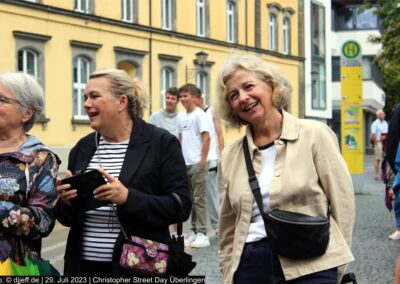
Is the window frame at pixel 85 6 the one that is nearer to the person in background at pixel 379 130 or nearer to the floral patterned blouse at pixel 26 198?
the person in background at pixel 379 130

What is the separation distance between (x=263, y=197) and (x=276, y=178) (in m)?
0.11

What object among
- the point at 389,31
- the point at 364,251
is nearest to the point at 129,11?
the point at 389,31

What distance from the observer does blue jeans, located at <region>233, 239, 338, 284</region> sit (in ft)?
11.1

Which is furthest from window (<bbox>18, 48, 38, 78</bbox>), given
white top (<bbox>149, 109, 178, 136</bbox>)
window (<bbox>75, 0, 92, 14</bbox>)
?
white top (<bbox>149, 109, 178, 136</bbox>)

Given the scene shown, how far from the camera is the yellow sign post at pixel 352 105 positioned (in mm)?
16266

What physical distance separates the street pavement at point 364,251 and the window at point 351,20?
47626mm

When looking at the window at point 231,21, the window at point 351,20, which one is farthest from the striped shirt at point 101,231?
the window at point 351,20

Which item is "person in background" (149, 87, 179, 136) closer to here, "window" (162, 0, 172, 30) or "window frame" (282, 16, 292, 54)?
"window" (162, 0, 172, 30)

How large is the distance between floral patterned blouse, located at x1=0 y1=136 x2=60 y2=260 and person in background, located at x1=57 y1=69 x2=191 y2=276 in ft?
0.47

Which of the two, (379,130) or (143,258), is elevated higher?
(379,130)

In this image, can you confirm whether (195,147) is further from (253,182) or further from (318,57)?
(318,57)

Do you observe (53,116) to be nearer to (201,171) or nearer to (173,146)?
(201,171)

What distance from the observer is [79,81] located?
87.2ft

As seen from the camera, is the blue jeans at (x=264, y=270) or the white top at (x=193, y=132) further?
the white top at (x=193, y=132)
